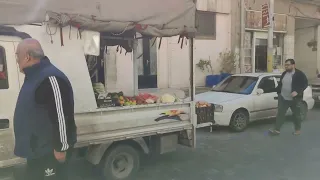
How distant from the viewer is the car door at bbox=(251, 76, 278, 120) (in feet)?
29.7

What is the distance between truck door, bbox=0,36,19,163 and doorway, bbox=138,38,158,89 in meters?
9.36

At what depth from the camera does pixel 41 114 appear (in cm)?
297

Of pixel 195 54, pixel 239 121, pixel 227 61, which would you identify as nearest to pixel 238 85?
pixel 239 121

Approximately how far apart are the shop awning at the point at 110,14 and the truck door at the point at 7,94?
1.04 ft

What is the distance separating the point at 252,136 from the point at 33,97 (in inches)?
249

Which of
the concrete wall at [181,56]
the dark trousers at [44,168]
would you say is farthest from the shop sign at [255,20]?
the dark trousers at [44,168]

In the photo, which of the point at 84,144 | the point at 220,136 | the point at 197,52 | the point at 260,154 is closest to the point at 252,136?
the point at 220,136

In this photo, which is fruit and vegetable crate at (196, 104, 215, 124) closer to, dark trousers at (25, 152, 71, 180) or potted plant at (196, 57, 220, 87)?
dark trousers at (25, 152, 71, 180)

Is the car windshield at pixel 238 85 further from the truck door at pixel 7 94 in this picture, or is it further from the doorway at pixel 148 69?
the truck door at pixel 7 94

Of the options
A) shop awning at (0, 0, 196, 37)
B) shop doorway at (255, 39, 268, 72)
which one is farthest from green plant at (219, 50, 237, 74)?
shop awning at (0, 0, 196, 37)

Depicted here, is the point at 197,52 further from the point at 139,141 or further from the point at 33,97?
the point at 33,97

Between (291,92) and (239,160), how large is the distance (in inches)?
102

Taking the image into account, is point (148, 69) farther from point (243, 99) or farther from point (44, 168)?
point (44, 168)

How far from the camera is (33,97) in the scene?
9.66 ft
